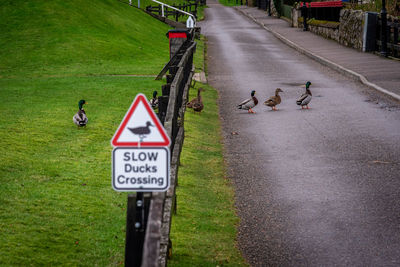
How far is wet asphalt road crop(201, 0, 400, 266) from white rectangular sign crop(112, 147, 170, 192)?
2316 mm

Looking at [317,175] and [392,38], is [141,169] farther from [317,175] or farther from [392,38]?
[392,38]

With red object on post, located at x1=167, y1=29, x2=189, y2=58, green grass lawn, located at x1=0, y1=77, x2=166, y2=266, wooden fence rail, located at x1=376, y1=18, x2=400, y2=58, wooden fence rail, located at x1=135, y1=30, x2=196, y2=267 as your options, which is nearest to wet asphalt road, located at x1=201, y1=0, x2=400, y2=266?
wooden fence rail, located at x1=135, y1=30, x2=196, y2=267

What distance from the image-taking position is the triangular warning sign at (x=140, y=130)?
5496 millimetres

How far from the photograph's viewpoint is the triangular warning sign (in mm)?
5496

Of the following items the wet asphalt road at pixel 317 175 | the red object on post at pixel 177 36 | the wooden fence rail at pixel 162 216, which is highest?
A: the red object on post at pixel 177 36

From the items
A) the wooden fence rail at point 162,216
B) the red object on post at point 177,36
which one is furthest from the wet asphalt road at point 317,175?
the red object on post at point 177,36

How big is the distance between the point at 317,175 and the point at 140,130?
603cm

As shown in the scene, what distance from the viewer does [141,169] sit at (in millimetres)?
5465

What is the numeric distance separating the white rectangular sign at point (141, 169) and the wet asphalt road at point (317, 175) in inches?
91.2

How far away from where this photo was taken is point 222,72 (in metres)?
Result: 28.0

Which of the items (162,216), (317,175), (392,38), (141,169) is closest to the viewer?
(141,169)

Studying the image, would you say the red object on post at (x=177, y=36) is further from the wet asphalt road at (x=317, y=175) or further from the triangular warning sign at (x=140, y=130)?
the triangular warning sign at (x=140, y=130)

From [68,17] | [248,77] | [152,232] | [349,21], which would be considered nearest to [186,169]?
[152,232]

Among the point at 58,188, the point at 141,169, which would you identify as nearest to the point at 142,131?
the point at 141,169
